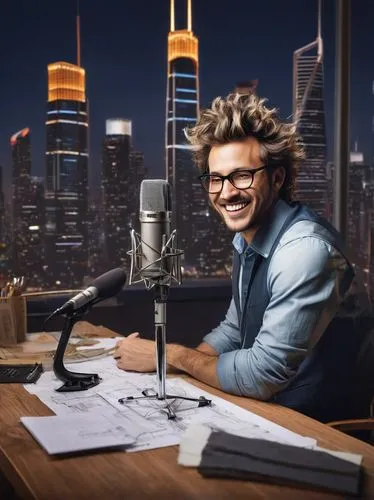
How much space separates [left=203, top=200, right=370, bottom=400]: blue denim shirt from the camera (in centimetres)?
144

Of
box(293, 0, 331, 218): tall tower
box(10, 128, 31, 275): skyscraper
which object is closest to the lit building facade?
box(10, 128, 31, 275): skyscraper

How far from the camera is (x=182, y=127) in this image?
3.80 m

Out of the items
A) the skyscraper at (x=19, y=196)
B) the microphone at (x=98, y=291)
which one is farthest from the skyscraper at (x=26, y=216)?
the microphone at (x=98, y=291)

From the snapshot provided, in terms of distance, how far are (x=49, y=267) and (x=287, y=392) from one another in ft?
7.57

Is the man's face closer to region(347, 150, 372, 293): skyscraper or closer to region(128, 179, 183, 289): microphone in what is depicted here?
region(128, 179, 183, 289): microphone

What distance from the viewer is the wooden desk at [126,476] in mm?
930

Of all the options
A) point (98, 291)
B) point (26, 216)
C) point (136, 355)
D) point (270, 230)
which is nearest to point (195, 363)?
point (136, 355)

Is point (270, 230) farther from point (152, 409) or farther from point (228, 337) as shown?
point (152, 409)

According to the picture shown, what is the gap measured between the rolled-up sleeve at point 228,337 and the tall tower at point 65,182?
1785 mm

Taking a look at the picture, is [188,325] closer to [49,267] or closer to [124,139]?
[49,267]

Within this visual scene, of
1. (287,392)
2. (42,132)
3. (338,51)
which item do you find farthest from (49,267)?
(287,392)

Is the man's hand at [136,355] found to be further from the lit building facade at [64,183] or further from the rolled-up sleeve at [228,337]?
the lit building facade at [64,183]

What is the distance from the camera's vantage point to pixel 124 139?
380cm

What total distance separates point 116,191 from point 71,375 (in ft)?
7.51
